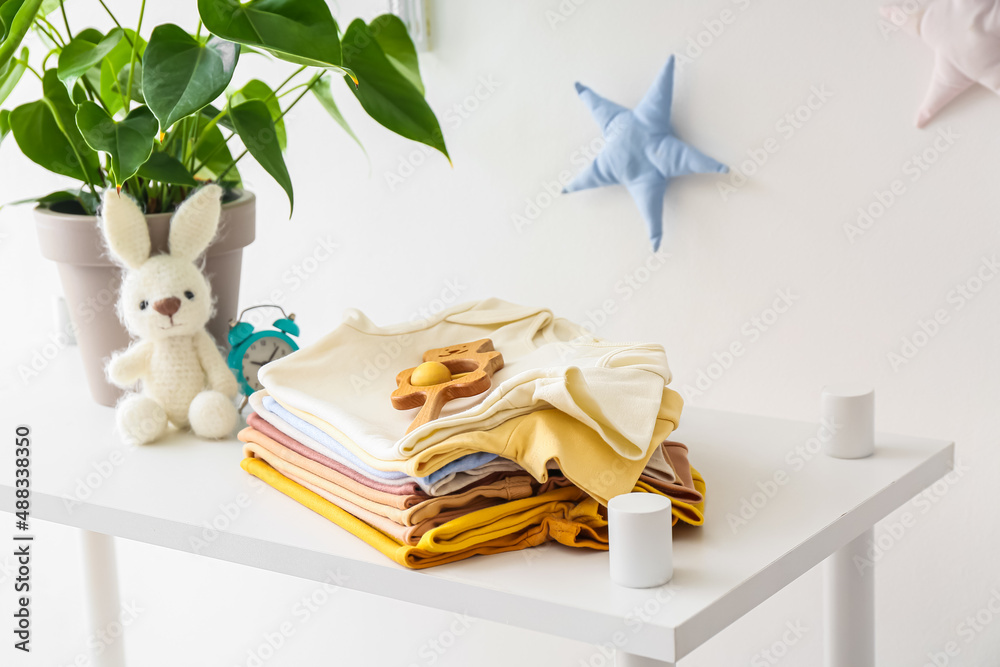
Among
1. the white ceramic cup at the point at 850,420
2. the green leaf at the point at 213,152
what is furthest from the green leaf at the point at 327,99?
the white ceramic cup at the point at 850,420

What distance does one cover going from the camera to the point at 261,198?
1715mm

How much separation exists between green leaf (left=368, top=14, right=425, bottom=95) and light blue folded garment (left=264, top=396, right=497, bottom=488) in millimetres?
410

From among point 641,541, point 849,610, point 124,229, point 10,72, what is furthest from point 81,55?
point 849,610

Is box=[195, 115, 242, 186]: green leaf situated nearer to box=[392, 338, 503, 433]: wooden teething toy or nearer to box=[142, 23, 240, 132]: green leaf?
box=[142, 23, 240, 132]: green leaf

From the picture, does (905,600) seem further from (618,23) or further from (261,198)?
(261,198)

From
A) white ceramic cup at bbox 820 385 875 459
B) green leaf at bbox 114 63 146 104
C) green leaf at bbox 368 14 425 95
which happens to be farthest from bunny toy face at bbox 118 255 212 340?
white ceramic cup at bbox 820 385 875 459

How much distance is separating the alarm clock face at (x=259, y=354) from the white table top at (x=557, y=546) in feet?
0.27

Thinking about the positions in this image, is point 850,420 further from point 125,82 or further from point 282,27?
point 125,82

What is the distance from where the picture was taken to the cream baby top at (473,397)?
0.72 meters

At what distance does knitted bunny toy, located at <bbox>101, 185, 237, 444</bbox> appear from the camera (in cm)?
96

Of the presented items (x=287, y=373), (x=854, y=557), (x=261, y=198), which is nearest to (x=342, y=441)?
(x=287, y=373)

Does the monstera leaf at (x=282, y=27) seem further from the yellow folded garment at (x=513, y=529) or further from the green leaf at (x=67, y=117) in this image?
the yellow folded garment at (x=513, y=529)

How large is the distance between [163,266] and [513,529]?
47 cm

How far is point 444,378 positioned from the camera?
2.79 feet
